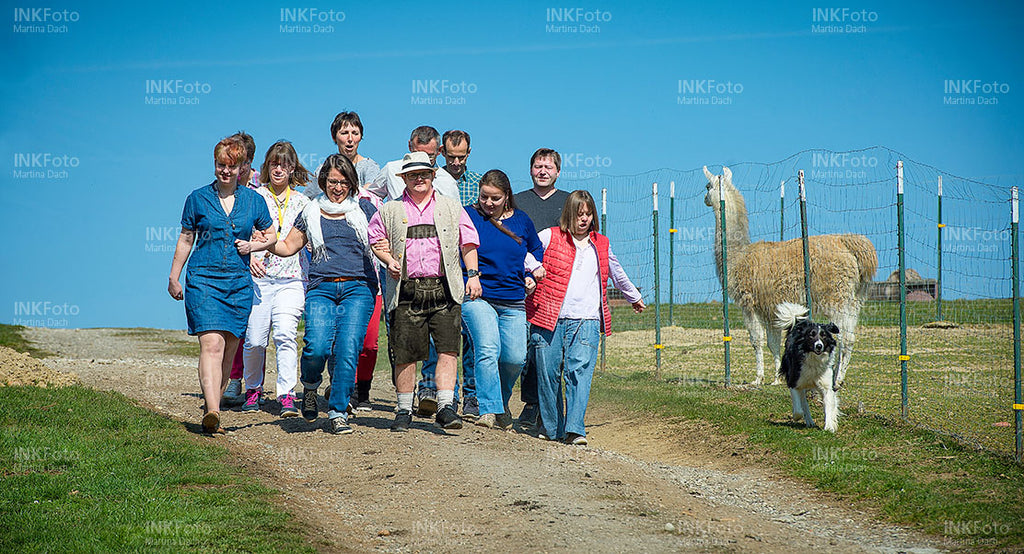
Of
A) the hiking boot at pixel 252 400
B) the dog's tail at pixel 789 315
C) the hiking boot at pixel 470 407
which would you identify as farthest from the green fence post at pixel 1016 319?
the hiking boot at pixel 252 400

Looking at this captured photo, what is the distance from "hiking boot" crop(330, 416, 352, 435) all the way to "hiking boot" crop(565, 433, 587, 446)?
1906 mm

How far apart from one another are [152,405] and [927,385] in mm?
9121

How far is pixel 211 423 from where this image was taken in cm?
741

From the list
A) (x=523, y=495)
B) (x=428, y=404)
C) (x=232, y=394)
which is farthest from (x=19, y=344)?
(x=523, y=495)

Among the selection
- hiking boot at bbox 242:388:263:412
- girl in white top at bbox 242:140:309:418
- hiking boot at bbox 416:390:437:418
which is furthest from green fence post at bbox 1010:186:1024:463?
hiking boot at bbox 242:388:263:412

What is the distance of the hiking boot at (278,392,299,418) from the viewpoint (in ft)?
27.2

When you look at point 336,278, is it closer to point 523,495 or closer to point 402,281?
point 402,281

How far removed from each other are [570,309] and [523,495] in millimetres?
2471

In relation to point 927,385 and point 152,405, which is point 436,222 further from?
point 927,385

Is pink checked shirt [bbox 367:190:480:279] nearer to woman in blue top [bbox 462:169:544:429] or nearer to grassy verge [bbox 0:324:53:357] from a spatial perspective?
woman in blue top [bbox 462:169:544:429]

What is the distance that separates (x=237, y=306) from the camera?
7.38 meters

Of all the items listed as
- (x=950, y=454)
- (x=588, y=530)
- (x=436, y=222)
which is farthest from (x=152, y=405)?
(x=950, y=454)

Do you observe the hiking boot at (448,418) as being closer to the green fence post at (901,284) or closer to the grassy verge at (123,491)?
the grassy verge at (123,491)

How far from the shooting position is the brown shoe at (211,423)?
7.34 m
